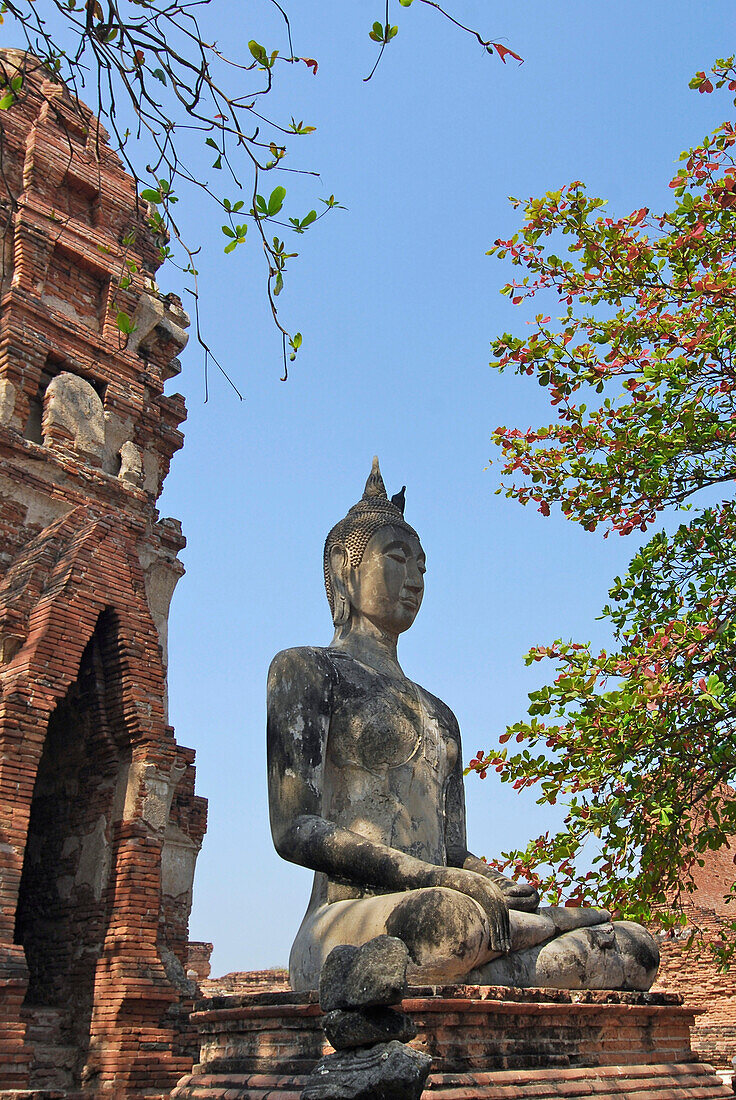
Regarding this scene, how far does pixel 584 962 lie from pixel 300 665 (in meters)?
1.79

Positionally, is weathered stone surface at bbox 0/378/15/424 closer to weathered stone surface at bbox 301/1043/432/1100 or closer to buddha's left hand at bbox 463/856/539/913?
buddha's left hand at bbox 463/856/539/913

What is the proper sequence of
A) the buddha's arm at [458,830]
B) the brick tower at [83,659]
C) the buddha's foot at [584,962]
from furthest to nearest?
the brick tower at [83,659], the buddha's arm at [458,830], the buddha's foot at [584,962]

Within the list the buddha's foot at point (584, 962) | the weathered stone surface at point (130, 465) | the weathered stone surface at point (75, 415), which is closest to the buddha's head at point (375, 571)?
the buddha's foot at point (584, 962)

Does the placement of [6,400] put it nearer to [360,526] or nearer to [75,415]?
[75,415]

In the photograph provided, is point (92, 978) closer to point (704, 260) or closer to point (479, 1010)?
point (479, 1010)

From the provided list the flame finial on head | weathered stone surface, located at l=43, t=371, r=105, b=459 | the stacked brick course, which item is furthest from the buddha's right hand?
the stacked brick course

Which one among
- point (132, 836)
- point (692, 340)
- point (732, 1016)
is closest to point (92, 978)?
point (132, 836)

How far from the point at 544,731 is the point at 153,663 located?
5.01m

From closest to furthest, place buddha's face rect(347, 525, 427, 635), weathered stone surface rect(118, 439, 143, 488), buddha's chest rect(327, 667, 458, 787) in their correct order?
buddha's chest rect(327, 667, 458, 787) → buddha's face rect(347, 525, 427, 635) → weathered stone surface rect(118, 439, 143, 488)

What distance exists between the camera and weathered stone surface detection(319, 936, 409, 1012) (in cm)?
289

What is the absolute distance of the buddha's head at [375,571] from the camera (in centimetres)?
534

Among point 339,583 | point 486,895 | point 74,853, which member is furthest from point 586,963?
point 74,853

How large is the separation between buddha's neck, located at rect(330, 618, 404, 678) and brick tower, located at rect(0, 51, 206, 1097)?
4825 millimetres

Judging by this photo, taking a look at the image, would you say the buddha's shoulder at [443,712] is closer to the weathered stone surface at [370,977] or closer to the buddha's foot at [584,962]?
the buddha's foot at [584,962]
